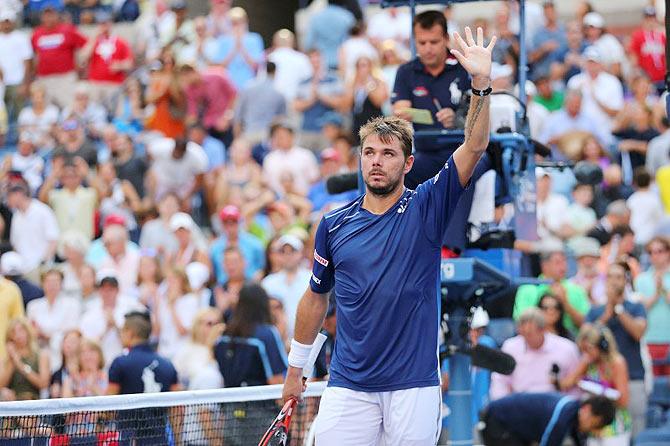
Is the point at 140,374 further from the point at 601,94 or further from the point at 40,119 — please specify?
the point at 40,119

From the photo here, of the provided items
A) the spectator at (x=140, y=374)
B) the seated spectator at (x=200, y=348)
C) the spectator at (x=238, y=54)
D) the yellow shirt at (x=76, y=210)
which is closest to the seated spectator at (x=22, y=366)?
the seated spectator at (x=200, y=348)

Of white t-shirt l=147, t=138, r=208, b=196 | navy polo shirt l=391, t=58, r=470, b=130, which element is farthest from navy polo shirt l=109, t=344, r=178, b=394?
white t-shirt l=147, t=138, r=208, b=196

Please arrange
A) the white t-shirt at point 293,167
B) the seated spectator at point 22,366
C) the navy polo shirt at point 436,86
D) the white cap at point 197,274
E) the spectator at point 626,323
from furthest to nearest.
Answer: the white t-shirt at point 293,167 → the white cap at point 197,274 → the spectator at point 626,323 → the seated spectator at point 22,366 → the navy polo shirt at point 436,86

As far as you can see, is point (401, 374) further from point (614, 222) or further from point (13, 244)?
point (13, 244)

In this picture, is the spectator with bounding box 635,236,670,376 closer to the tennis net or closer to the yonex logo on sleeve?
the tennis net

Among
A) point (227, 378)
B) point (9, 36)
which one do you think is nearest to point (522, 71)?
point (227, 378)

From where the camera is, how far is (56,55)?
22.7 meters

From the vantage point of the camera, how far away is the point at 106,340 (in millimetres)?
14344

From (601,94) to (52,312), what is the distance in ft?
26.1

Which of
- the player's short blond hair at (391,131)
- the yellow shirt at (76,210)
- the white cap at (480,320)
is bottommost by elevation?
the white cap at (480,320)

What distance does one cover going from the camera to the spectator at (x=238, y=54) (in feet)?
68.9

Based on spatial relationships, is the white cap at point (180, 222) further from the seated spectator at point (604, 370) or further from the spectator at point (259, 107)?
the seated spectator at point (604, 370)

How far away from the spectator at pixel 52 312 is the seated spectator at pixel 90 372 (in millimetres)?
1917

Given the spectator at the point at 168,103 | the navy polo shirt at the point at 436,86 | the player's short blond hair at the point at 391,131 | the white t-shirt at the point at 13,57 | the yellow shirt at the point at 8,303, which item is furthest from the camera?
the white t-shirt at the point at 13,57
